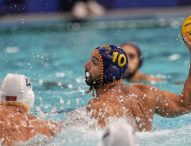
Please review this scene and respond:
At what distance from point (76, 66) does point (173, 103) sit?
4133mm

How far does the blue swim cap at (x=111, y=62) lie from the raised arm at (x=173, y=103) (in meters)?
0.34

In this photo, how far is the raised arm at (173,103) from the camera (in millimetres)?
4113

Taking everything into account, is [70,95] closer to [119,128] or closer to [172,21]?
[119,128]

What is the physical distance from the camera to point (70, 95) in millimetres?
6352

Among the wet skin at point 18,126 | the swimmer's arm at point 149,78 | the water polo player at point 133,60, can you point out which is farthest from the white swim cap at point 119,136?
the swimmer's arm at point 149,78

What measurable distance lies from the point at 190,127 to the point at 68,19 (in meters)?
6.73

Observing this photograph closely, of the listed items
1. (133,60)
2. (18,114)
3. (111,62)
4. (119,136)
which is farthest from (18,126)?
(133,60)

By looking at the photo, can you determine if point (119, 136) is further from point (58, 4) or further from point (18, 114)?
point (58, 4)

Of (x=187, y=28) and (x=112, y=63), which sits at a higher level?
(x=187, y=28)

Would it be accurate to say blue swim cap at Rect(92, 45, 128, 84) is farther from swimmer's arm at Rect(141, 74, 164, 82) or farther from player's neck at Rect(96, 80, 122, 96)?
swimmer's arm at Rect(141, 74, 164, 82)

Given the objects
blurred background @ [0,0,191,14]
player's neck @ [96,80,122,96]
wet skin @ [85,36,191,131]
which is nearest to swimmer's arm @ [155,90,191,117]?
wet skin @ [85,36,191,131]

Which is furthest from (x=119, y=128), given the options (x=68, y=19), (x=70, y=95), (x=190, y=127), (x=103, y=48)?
(x=68, y=19)

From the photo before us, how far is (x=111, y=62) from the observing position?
4.05 metres

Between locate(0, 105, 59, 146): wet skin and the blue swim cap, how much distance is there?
54 centimetres
